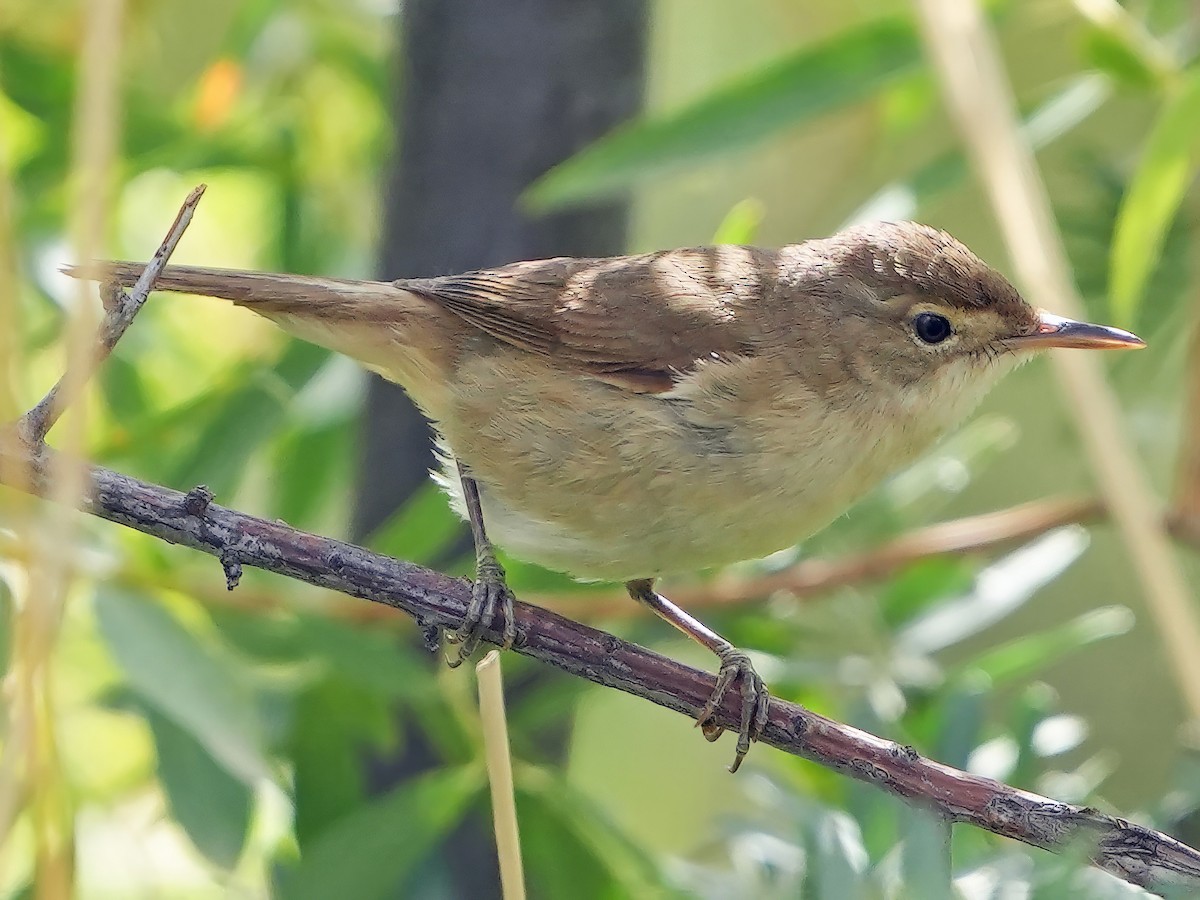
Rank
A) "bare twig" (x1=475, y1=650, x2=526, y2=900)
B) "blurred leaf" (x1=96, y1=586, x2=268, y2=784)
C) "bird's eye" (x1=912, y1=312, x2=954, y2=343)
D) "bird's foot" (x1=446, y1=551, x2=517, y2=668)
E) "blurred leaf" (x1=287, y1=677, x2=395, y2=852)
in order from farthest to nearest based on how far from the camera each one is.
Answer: "blurred leaf" (x1=287, y1=677, x2=395, y2=852) < "bird's eye" (x1=912, y1=312, x2=954, y2=343) < "blurred leaf" (x1=96, y1=586, x2=268, y2=784) < "bird's foot" (x1=446, y1=551, x2=517, y2=668) < "bare twig" (x1=475, y1=650, x2=526, y2=900)

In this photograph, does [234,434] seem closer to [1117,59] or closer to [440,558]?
[440,558]

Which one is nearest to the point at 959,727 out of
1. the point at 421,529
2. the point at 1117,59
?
the point at 421,529

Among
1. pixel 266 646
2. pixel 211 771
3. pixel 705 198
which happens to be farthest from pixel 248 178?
pixel 211 771

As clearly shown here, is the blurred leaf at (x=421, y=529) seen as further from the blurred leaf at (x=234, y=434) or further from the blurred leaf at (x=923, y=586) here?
the blurred leaf at (x=923, y=586)

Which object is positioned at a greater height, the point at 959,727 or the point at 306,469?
the point at 306,469

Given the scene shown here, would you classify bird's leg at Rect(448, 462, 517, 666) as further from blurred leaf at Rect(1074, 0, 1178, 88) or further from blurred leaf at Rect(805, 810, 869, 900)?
blurred leaf at Rect(1074, 0, 1178, 88)

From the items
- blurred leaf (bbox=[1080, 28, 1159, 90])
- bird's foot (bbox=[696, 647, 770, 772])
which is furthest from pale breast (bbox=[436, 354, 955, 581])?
blurred leaf (bbox=[1080, 28, 1159, 90])

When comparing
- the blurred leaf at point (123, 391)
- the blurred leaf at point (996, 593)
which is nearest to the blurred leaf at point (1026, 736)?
the blurred leaf at point (996, 593)

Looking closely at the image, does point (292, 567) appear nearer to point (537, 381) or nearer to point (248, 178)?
point (537, 381)
